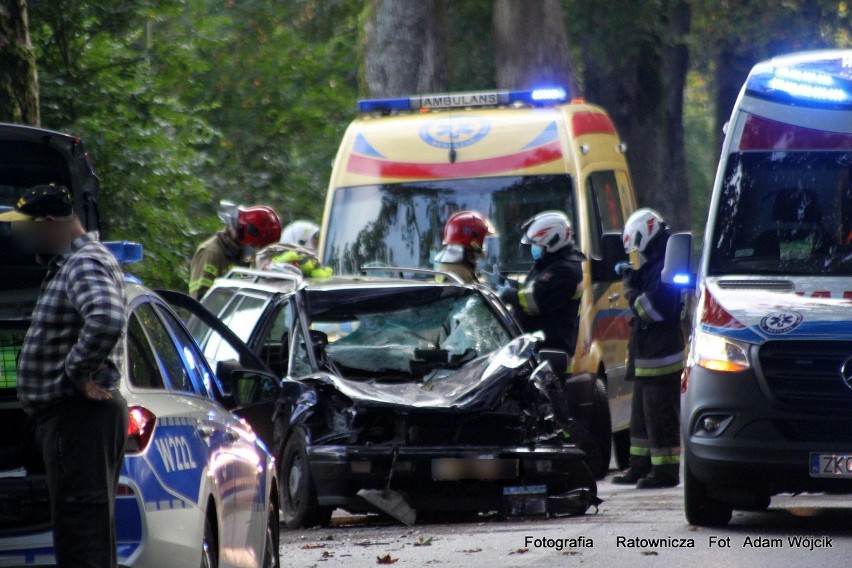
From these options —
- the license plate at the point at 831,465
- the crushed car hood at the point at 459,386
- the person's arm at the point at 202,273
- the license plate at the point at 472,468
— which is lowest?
the license plate at the point at 472,468

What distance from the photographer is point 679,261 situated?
991cm

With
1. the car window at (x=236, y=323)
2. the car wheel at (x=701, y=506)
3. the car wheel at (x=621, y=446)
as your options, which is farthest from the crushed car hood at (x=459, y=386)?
the car wheel at (x=621, y=446)

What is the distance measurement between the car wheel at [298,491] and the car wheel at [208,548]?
3.62 meters

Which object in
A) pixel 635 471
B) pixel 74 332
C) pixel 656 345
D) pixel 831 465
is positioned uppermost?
pixel 74 332

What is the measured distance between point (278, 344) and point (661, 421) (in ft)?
9.35

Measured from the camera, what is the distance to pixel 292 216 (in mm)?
28141

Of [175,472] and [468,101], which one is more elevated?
[468,101]

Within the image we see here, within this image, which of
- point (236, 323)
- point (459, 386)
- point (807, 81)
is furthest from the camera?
point (236, 323)

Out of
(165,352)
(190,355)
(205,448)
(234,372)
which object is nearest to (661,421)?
(234,372)

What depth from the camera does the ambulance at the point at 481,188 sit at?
13.5 metres

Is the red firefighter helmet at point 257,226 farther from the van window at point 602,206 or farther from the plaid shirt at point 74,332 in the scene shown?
the plaid shirt at point 74,332

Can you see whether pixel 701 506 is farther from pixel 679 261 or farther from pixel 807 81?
pixel 807 81

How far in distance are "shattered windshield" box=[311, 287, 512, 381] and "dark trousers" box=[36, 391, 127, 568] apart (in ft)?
16.4

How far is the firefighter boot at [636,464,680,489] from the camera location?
1218 centimetres
